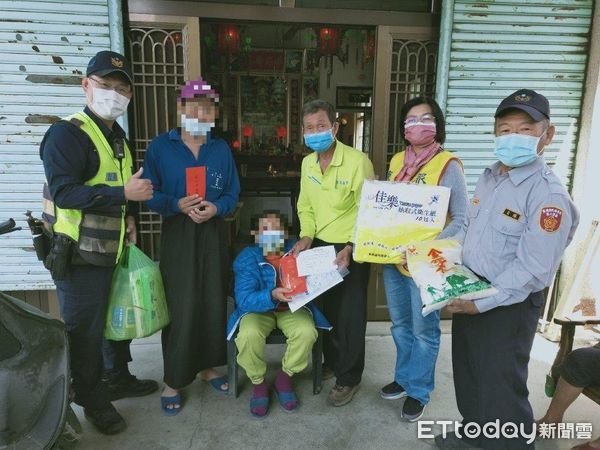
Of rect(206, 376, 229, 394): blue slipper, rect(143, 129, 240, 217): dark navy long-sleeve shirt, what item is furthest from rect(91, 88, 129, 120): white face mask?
rect(206, 376, 229, 394): blue slipper

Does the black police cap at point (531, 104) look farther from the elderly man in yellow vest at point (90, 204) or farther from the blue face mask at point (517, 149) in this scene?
the elderly man in yellow vest at point (90, 204)

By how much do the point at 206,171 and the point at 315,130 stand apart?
69 centimetres

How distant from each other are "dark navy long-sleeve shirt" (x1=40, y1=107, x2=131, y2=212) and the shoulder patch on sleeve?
1890 mm

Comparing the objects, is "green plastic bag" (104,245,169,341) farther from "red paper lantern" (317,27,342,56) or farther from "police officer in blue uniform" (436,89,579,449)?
"red paper lantern" (317,27,342,56)

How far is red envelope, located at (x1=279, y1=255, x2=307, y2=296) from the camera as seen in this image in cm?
243

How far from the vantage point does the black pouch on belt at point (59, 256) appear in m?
2.05

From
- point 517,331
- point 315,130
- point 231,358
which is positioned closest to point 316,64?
point 315,130

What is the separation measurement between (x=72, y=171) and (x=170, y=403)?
1521 mm

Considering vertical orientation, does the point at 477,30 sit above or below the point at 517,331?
above

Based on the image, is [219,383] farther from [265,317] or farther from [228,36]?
[228,36]

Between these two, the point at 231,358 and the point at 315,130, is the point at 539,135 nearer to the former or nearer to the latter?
the point at 315,130

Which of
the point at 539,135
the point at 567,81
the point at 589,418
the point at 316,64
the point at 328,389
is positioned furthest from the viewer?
the point at 316,64

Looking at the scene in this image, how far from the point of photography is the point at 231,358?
272 cm

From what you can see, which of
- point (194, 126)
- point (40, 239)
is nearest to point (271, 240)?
point (194, 126)
